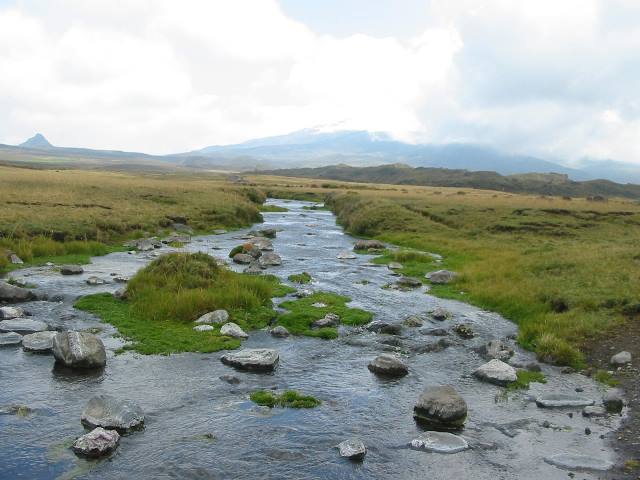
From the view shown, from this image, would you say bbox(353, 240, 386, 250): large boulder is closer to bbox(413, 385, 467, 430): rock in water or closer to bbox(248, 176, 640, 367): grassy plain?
bbox(248, 176, 640, 367): grassy plain

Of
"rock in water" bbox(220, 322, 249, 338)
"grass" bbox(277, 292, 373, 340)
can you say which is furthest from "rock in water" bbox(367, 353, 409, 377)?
"rock in water" bbox(220, 322, 249, 338)

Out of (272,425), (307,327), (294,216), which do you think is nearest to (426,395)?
(272,425)

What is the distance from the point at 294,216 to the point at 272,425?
2527 inches

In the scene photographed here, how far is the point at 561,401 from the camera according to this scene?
52.7 feet

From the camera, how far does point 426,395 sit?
1541cm

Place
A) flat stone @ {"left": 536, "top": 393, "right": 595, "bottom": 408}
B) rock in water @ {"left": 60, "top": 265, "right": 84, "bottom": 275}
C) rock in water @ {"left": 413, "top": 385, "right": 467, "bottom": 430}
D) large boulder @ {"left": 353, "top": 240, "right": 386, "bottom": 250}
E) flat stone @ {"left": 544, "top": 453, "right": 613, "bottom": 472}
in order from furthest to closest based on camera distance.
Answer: large boulder @ {"left": 353, "top": 240, "right": 386, "bottom": 250} → rock in water @ {"left": 60, "top": 265, "right": 84, "bottom": 275} → flat stone @ {"left": 536, "top": 393, "right": 595, "bottom": 408} → rock in water @ {"left": 413, "top": 385, "right": 467, "bottom": 430} → flat stone @ {"left": 544, "top": 453, "right": 613, "bottom": 472}

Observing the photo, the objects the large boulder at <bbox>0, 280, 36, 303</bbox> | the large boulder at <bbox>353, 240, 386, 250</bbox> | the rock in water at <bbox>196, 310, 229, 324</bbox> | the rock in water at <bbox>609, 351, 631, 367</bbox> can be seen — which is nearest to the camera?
the rock in water at <bbox>609, 351, 631, 367</bbox>

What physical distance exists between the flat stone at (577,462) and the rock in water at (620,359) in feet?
23.8

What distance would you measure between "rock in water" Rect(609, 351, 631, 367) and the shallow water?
1780 mm

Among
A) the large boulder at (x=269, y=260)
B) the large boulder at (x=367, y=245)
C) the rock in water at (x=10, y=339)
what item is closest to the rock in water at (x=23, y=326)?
the rock in water at (x=10, y=339)

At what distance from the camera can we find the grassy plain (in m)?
22.7

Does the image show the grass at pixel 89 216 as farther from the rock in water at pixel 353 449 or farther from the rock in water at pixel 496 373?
the rock in water at pixel 496 373

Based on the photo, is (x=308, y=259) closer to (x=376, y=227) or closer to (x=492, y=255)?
(x=492, y=255)

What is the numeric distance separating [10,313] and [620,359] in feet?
80.3
